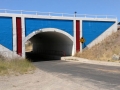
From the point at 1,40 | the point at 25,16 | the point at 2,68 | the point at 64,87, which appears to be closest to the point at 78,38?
the point at 25,16

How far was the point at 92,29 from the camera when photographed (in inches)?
1499

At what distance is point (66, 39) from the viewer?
37781 millimetres

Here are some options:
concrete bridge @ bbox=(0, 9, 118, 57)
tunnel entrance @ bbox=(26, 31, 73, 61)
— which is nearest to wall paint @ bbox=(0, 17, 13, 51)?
concrete bridge @ bbox=(0, 9, 118, 57)

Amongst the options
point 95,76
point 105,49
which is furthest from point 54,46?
point 95,76

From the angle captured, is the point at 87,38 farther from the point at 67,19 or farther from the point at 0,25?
the point at 0,25

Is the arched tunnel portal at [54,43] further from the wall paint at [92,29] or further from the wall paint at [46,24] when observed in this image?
the wall paint at [92,29]

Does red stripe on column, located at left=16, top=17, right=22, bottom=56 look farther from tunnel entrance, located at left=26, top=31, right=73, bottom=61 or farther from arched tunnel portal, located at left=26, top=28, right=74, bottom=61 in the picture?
tunnel entrance, located at left=26, top=31, right=73, bottom=61

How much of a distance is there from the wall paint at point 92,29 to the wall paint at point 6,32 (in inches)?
452

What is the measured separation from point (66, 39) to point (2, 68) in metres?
22.9

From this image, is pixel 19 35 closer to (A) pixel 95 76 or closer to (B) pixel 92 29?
(B) pixel 92 29

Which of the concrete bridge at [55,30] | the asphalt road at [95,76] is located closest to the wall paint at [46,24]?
the concrete bridge at [55,30]

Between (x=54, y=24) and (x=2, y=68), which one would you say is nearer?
(x=2, y=68)

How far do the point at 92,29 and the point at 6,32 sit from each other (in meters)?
13.7

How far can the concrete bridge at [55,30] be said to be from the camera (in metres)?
31.1
